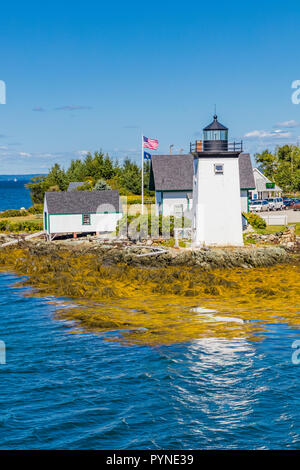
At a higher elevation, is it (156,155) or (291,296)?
(156,155)

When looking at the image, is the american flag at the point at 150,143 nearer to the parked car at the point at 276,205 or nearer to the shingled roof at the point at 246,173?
the shingled roof at the point at 246,173

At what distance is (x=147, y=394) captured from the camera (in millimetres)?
14539

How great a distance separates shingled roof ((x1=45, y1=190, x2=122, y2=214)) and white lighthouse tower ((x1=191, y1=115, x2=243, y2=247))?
11.1 m

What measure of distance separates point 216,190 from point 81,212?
44.9 feet

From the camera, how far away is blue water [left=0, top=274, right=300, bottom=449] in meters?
12.3

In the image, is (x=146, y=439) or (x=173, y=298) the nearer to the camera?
(x=146, y=439)

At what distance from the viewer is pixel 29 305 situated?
81.0ft

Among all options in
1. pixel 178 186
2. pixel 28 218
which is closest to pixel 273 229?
pixel 178 186

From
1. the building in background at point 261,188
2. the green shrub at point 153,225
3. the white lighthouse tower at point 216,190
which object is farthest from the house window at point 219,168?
the building in background at point 261,188

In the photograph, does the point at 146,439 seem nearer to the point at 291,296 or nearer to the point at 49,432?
the point at 49,432

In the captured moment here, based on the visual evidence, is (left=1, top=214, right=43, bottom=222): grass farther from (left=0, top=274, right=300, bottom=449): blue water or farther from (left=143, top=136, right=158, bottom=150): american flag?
(left=0, top=274, right=300, bottom=449): blue water

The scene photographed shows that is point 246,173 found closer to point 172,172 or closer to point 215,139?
point 172,172

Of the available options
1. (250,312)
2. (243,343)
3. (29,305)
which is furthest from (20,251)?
(243,343)
